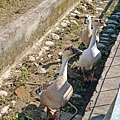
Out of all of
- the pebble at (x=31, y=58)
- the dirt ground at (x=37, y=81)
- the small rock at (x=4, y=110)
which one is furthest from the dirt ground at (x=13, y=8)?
the small rock at (x=4, y=110)

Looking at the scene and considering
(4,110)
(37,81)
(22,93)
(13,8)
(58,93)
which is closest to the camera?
(58,93)

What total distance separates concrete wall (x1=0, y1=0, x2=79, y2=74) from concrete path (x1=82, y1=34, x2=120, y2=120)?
1.51m

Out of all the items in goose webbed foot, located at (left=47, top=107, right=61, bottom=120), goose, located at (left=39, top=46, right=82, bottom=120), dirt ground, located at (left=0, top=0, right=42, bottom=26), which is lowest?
goose webbed foot, located at (left=47, top=107, right=61, bottom=120)

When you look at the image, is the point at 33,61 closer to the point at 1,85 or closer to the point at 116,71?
the point at 1,85

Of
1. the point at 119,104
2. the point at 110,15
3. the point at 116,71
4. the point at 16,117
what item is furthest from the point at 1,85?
the point at 110,15

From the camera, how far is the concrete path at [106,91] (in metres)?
3.85

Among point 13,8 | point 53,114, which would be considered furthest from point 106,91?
point 13,8

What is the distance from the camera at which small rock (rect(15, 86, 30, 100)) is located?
4879 mm

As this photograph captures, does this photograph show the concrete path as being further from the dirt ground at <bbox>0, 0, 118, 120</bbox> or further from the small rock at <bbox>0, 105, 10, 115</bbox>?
the small rock at <bbox>0, 105, 10, 115</bbox>

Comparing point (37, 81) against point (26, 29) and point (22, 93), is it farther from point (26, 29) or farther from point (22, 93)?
point (26, 29)

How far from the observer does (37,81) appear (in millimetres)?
5277

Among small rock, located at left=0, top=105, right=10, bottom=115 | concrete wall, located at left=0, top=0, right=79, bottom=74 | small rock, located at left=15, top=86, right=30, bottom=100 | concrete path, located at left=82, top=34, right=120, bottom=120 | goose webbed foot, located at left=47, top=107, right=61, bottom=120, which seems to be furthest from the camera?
concrete wall, located at left=0, top=0, right=79, bottom=74

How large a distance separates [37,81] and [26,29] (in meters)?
1.10

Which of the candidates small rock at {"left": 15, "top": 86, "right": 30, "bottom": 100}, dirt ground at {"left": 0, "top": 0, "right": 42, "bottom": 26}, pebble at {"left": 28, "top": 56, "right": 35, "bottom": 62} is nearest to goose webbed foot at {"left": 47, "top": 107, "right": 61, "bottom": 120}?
small rock at {"left": 15, "top": 86, "right": 30, "bottom": 100}
